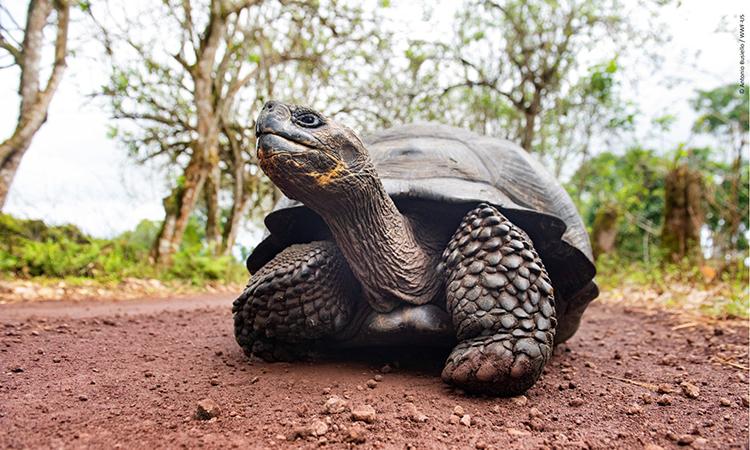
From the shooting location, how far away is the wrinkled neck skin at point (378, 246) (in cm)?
206

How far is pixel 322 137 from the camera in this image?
74.2 inches

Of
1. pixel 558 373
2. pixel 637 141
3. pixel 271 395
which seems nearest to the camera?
pixel 271 395

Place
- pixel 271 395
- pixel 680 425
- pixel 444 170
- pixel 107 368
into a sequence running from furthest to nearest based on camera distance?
pixel 444 170 < pixel 107 368 < pixel 271 395 < pixel 680 425

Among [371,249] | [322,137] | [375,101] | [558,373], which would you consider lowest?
[558,373]

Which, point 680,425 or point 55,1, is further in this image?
point 55,1

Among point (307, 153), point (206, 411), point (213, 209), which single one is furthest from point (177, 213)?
point (206, 411)

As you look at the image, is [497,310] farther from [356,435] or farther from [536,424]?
[356,435]

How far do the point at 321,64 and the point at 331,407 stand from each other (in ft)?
31.8

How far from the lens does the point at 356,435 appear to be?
54.6 inches

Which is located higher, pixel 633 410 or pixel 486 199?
pixel 486 199

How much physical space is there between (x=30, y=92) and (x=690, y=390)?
25.6 ft

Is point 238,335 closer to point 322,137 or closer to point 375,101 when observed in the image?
point 322,137

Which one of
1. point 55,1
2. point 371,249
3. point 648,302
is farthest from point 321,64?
point 371,249

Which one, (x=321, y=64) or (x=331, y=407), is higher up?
(x=321, y=64)
